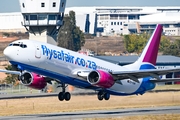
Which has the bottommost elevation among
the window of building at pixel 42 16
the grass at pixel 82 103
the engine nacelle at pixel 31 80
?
the grass at pixel 82 103

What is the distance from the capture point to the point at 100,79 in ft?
215

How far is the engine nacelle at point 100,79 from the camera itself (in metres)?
65.7

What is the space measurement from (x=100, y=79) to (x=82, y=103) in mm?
20613

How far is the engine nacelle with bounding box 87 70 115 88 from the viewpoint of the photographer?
215ft

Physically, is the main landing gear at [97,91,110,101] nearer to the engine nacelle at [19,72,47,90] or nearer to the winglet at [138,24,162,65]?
the engine nacelle at [19,72,47,90]

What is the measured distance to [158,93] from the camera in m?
98.7

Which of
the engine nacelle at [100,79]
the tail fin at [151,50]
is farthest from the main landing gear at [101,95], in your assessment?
the tail fin at [151,50]

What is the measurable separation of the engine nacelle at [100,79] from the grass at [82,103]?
34.8 feet

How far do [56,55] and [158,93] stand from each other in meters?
37.6

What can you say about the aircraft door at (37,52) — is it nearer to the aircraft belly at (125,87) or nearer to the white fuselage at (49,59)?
the white fuselage at (49,59)

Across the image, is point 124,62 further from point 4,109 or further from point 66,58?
point 66,58

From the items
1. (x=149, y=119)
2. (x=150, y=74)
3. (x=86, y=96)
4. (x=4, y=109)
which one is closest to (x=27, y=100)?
(x=86, y=96)

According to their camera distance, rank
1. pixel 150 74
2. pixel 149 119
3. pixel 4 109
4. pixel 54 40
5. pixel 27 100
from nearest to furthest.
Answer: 1. pixel 149 119
2. pixel 150 74
3. pixel 4 109
4. pixel 27 100
5. pixel 54 40

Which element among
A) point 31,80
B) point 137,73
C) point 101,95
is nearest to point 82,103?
point 101,95
